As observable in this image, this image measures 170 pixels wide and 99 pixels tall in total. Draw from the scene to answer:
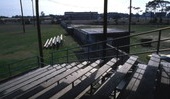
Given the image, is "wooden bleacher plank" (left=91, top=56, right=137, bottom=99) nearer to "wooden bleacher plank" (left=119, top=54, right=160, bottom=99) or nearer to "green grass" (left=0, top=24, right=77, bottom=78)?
"wooden bleacher plank" (left=119, top=54, right=160, bottom=99)

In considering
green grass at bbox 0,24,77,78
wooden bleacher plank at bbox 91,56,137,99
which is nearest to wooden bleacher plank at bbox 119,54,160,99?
wooden bleacher plank at bbox 91,56,137,99

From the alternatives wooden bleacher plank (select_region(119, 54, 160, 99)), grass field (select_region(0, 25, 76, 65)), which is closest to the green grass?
grass field (select_region(0, 25, 76, 65))

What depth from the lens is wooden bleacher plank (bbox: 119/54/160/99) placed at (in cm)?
369

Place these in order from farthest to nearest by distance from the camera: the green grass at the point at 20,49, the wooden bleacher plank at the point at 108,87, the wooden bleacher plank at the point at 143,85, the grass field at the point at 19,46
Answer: the grass field at the point at 19,46 → the green grass at the point at 20,49 → the wooden bleacher plank at the point at 108,87 → the wooden bleacher plank at the point at 143,85

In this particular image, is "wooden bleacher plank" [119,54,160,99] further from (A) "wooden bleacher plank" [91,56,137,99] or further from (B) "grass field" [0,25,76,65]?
(B) "grass field" [0,25,76,65]

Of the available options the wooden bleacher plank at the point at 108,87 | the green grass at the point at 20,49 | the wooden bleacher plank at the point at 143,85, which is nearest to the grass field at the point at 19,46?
the green grass at the point at 20,49

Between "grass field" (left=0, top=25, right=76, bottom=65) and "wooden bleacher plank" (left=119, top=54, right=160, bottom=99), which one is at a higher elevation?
"wooden bleacher plank" (left=119, top=54, right=160, bottom=99)

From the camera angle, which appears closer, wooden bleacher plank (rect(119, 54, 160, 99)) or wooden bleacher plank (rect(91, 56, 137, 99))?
wooden bleacher plank (rect(119, 54, 160, 99))

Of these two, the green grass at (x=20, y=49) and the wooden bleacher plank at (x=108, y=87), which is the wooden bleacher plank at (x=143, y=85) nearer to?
the wooden bleacher plank at (x=108, y=87)

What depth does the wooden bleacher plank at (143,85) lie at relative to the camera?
3691 millimetres

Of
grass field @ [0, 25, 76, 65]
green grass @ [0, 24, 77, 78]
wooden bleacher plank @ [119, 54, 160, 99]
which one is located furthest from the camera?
grass field @ [0, 25, 76, 65]

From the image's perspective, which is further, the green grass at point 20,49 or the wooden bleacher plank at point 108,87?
the green grass at point 20,49

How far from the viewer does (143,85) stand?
4078mm

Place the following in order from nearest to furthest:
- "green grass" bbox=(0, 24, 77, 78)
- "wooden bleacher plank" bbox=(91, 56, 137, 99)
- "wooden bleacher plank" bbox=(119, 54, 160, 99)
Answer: "wooden bleacher plank" bbox=(119, 54, 160, 99), "wooden bleacher plank" bbox=(91, 56, 137, 99), "green grass" bbox=(0, 24, 77, 78)
